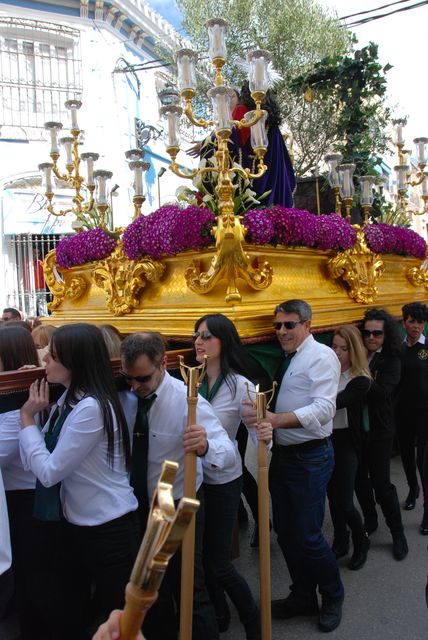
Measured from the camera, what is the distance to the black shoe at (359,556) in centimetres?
357

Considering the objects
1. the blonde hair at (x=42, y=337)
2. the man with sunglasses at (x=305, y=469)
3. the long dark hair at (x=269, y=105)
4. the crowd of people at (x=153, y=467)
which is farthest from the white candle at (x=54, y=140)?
the man with sunglasses at (x=305, y=469)

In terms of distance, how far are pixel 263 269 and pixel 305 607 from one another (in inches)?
88.2

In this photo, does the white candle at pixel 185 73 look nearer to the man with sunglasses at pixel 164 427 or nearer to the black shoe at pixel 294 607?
the man with sunglasses at pixel 164 427

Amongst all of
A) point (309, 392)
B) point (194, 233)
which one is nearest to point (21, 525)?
point (309, 392)

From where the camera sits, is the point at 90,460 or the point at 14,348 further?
the point at 14,348

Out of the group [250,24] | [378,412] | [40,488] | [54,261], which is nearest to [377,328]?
[378,412]

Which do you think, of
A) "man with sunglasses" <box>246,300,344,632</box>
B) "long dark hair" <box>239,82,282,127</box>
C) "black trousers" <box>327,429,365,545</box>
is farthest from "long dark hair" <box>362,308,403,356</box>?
"long dark hair" <box>239,82,282,127</box>

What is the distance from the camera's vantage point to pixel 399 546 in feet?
12.2

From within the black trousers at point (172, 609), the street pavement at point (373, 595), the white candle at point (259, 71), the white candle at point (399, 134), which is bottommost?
the street pavement at point (373, 595)

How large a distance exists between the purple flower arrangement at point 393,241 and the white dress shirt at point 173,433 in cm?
356

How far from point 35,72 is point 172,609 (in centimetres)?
1261

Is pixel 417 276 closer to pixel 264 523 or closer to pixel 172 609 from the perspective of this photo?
pixel 264 523

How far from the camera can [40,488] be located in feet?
7.32

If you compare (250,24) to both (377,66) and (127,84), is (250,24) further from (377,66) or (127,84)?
(377,66)
